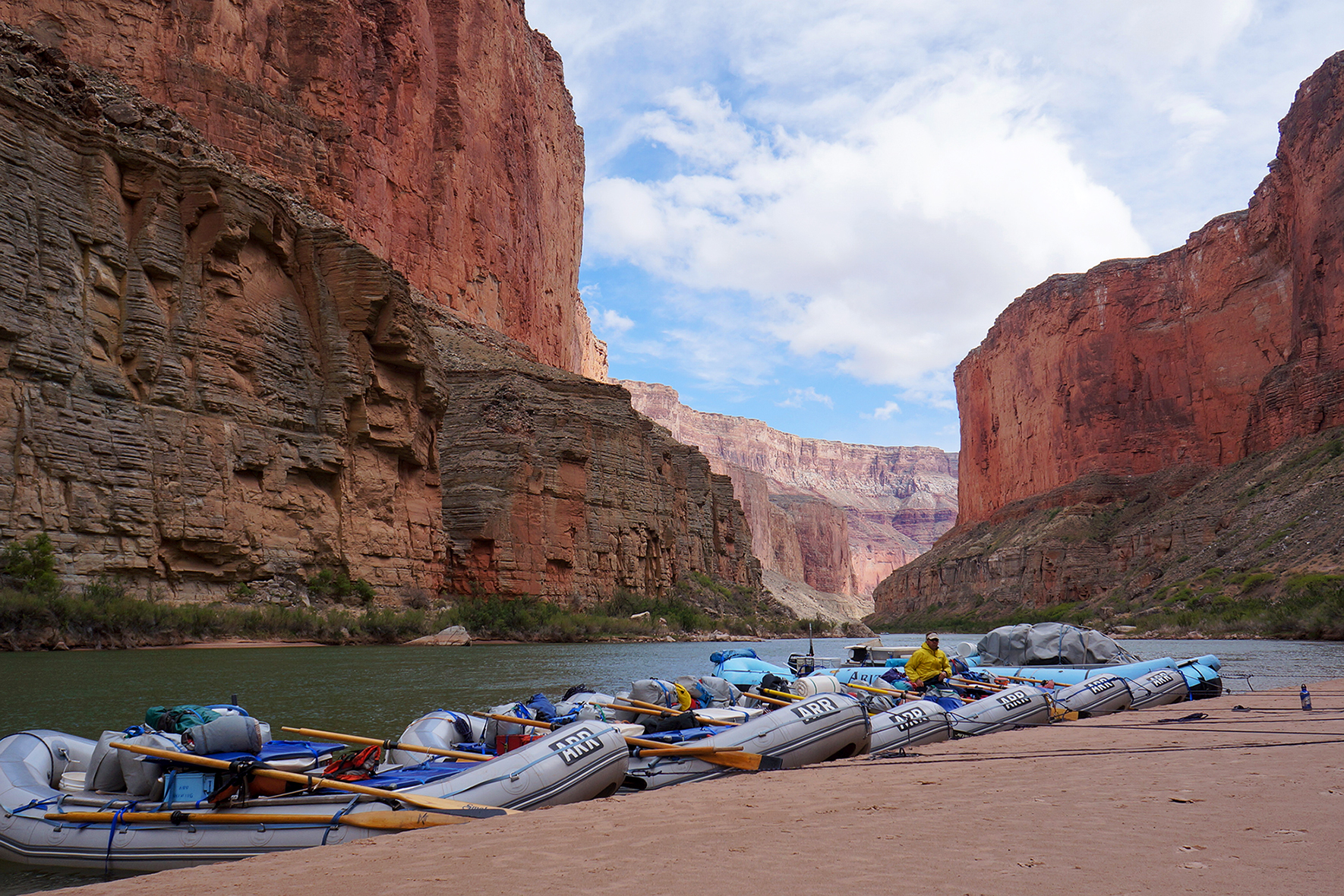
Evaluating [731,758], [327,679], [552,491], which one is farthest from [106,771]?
[552,491]

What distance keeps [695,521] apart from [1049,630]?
45.4 meters

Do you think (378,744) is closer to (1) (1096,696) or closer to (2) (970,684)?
(2) (970,684)

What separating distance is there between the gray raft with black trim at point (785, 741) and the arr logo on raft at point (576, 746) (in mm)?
874

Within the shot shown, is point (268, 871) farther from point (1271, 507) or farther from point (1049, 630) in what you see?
point (1271, 507)

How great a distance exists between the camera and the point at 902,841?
5535 mm

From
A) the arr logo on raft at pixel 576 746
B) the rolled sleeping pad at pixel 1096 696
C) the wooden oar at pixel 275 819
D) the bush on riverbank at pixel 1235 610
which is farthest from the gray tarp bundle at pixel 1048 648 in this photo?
the bush on riverbank at pixel 1235 610

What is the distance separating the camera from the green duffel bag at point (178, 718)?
314 inches

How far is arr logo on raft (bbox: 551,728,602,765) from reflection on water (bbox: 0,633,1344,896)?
11.5ft

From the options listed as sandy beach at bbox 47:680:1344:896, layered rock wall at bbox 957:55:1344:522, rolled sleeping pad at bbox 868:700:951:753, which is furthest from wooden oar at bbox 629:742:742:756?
layered rock wall at bbox 957:55:1344:522

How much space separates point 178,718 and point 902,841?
6199 mm

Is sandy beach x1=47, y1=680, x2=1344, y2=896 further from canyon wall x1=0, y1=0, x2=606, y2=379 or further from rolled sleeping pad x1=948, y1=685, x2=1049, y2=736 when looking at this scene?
canyon wall x1=0, y1=0, x2=606, y2=379

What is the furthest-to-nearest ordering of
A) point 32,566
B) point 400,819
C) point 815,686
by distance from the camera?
point 32,566 → point 815,686 → point 400,819

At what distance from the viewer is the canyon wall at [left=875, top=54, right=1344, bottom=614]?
175 feet

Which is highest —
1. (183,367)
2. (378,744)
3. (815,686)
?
(183,367)
